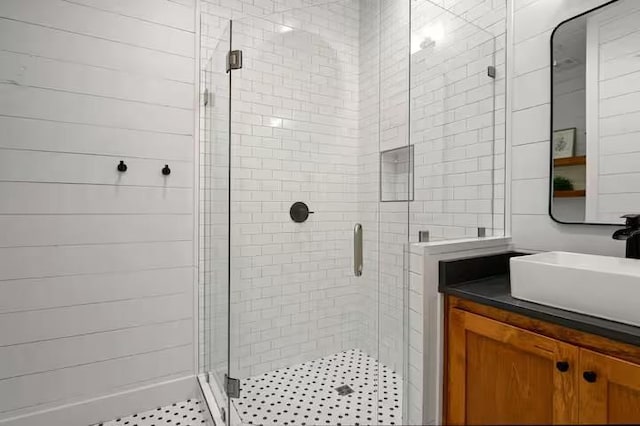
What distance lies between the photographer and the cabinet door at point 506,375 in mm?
1007

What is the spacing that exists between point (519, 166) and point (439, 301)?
816mm

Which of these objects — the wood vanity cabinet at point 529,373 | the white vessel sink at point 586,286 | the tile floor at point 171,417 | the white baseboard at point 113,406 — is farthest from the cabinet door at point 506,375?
the white baseboard at point 113,406

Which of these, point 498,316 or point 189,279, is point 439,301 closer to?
point 498,316

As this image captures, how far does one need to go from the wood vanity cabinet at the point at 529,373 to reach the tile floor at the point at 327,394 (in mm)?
489

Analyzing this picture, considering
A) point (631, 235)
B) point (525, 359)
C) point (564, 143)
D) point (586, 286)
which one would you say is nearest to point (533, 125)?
point (564, 143)

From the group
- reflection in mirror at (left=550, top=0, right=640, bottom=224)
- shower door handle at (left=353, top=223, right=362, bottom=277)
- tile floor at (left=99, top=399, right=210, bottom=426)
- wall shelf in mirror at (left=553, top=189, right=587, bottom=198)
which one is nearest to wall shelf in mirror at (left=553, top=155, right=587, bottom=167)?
reflection in mirror at (left=550, top=0, right=640, bottom=224)

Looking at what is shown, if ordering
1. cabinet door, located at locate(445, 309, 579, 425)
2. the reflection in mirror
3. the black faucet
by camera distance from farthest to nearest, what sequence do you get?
Answer: 1. the reflection in mirror
2. the black faucet
3. cabinet door, located at locate(445, 309, 579, 425)

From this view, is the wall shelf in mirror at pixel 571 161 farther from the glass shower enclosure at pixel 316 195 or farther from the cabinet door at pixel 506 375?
the cabinet door at pixel 506 375

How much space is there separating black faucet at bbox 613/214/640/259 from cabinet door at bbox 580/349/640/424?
0.47 m

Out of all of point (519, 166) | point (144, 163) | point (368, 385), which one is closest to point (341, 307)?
point (368, 385)

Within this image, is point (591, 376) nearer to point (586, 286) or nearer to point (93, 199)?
point (586, 286)

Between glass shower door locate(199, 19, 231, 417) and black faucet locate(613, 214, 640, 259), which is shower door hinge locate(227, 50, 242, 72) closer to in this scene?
glass shower door locate(199, 19, 231, 417)

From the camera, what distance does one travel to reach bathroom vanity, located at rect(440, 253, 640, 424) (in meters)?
0.91

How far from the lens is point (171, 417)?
1.90 m
